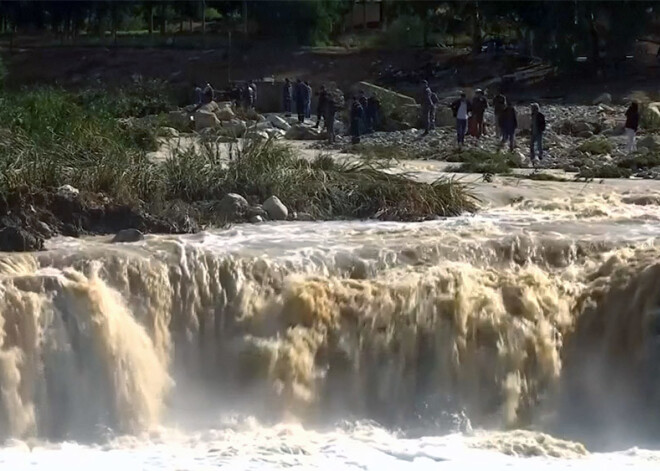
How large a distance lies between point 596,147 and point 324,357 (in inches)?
539

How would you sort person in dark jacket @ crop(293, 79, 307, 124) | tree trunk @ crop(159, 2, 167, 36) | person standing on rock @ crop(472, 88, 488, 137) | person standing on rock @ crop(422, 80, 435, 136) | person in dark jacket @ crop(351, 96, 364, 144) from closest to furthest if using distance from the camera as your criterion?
person standing on rock @ crop(472, 88, 488, 137) < person in dark jacket @ crop(351, 96, 364, 144) < person standing on rock @ crop(422, 80, 435, 136) < person in dark jacket @ crop(293, 79, 307, 124) < tree trunk @ crop(159, 2, 167, 36)

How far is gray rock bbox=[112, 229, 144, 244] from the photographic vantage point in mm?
14711

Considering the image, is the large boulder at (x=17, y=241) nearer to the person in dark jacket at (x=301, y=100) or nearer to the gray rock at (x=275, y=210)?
the gray rock at (x=275, y=210)

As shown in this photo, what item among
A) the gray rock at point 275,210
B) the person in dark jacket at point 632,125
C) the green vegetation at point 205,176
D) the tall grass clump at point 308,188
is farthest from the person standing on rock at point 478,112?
the gray rock at point 275,210

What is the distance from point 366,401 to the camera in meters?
12.9

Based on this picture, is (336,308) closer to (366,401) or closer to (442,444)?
(366,401)

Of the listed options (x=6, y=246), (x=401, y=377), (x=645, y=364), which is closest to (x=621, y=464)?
(x=645, y=364)

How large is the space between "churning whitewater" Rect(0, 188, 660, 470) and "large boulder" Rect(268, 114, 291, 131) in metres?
17.6

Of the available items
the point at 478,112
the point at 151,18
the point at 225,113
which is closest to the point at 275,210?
the point at 478,112

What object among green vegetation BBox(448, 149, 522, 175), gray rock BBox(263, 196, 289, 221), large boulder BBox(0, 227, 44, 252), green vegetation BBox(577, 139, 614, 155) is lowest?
green vegetation BBox(577, 139, 614, 155)

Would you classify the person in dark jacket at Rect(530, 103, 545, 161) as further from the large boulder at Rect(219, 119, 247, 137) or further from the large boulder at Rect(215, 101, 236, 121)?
the large boulder at Rect(215, 101, 236, 121)

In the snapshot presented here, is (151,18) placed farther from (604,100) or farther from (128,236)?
(128,236)

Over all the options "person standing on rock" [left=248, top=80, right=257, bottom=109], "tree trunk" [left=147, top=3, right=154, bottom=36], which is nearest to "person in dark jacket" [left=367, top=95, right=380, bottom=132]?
"person standing on rock" [left=248, top=80, right=257, bottom=109]

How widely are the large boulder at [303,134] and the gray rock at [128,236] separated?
1449cm
